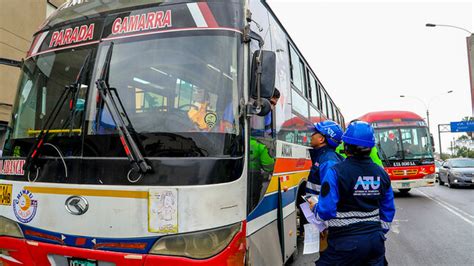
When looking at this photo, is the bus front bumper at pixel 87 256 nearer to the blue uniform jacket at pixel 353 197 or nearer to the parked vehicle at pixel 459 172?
the blue uniform jacket at pixel 353 197

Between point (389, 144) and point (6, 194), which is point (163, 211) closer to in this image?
point (6, 194)

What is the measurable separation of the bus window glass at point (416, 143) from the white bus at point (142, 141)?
13.0m

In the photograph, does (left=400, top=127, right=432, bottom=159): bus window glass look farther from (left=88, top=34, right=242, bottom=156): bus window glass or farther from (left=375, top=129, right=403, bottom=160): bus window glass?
(left=88, top=34, right=242, bottom=156): bus window glass

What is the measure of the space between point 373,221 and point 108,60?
265cm

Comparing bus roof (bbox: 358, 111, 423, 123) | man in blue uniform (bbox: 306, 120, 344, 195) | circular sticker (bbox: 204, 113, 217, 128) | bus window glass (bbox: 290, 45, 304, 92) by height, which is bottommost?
man in blue uniform (bbox: 306, 120, 344, 195)

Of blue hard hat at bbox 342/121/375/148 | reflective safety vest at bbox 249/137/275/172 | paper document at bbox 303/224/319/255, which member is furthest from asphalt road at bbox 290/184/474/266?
reflective safety vest at bbox 249/137/275/172

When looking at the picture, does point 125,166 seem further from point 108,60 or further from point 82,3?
point 82,3

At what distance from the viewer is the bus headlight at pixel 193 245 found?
2854 mm

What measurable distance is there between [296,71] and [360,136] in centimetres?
311

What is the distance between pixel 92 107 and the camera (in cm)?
322

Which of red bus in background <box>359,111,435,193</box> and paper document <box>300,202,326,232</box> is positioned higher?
red bus in background <box>359,111,435,193</box>

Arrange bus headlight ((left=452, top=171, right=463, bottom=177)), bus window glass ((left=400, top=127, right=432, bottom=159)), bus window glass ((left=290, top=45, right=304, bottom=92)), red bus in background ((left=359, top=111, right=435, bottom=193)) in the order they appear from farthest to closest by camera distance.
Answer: bus headlight ((left=452, top=171, right=463, bottom=177)) → bus window glass ((left=400, top=127, right=432, bottom=159)) → red bus in background ((left=359, top=111, right=435, bottom=193)) → bus window glass ((left=290, top=45, right=304, bottom=92))

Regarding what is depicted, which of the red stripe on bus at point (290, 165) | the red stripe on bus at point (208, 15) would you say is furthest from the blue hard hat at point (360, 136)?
the red stripe on bus at point (208, 15)

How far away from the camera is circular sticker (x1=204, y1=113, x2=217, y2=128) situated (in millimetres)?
3051
